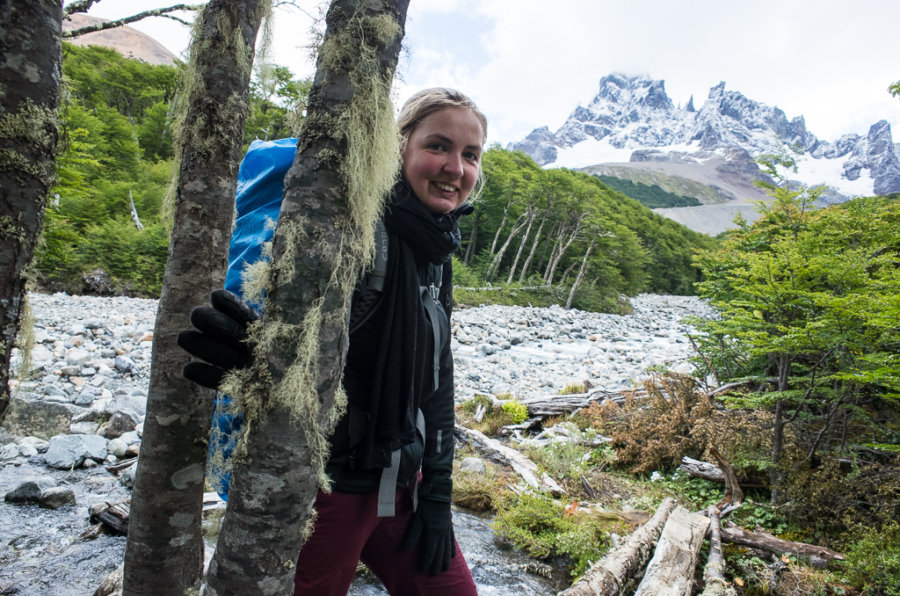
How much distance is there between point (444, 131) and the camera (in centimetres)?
160

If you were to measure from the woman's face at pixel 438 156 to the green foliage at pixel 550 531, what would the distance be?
3337 millimetres

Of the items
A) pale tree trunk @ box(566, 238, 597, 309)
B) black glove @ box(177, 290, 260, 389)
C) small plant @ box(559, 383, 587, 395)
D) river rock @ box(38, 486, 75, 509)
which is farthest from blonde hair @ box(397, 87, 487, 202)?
pale tree trunk @ box(566, 238, 597, 309)

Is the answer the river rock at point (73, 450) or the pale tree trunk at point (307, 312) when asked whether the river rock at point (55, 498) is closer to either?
the river rock at point (73, 450)

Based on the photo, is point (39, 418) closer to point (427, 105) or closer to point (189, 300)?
point (189, 300)

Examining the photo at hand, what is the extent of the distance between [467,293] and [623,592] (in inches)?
830

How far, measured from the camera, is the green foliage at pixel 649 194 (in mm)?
118562

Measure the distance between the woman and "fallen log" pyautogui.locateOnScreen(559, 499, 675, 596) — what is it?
1299 mm

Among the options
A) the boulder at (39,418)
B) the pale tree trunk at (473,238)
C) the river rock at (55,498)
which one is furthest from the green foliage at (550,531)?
the pale tree trunk at (473,238)

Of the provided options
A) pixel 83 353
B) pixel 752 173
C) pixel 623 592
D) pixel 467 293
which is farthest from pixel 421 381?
pixel 752 173

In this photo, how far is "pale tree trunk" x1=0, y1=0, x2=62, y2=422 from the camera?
3.40 ft

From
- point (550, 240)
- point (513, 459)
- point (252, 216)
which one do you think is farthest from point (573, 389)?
point (550, 240)

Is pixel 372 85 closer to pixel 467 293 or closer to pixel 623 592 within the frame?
pixel 623 592

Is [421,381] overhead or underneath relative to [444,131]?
underneath

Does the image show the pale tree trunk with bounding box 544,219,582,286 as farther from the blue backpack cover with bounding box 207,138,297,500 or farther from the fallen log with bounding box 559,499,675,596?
the blue backpack cover with bounding box 207,138,297,500
